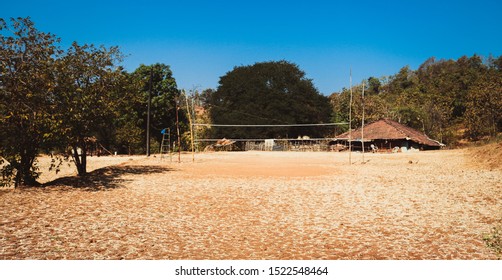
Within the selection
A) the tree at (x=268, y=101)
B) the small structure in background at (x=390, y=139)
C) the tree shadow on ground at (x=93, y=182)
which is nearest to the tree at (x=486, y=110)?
the small structure in background at (x=390, y=139)

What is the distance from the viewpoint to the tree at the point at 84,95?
1102 centimetres

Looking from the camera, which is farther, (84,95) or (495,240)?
(84,95)

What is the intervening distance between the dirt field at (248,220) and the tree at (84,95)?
1.84m

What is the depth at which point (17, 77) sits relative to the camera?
9836 millimetres

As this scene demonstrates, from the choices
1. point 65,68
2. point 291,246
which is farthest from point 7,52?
point 291,246

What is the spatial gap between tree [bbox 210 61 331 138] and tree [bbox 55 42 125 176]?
3574 centimetres

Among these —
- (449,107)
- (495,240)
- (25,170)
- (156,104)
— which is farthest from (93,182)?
(449,107)

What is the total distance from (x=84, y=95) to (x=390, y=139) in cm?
3517

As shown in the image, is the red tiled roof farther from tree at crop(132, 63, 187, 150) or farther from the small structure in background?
tree at crop(132, 63, 187, 150)

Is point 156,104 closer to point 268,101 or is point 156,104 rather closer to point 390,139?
point 268,101

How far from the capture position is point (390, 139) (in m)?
39.9

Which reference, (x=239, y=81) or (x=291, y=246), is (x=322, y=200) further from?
(x=239, y=81)

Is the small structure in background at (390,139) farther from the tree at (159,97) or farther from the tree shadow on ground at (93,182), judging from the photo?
the tree shadow on ground at (93,182)

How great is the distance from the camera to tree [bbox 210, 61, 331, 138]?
50594 mm
